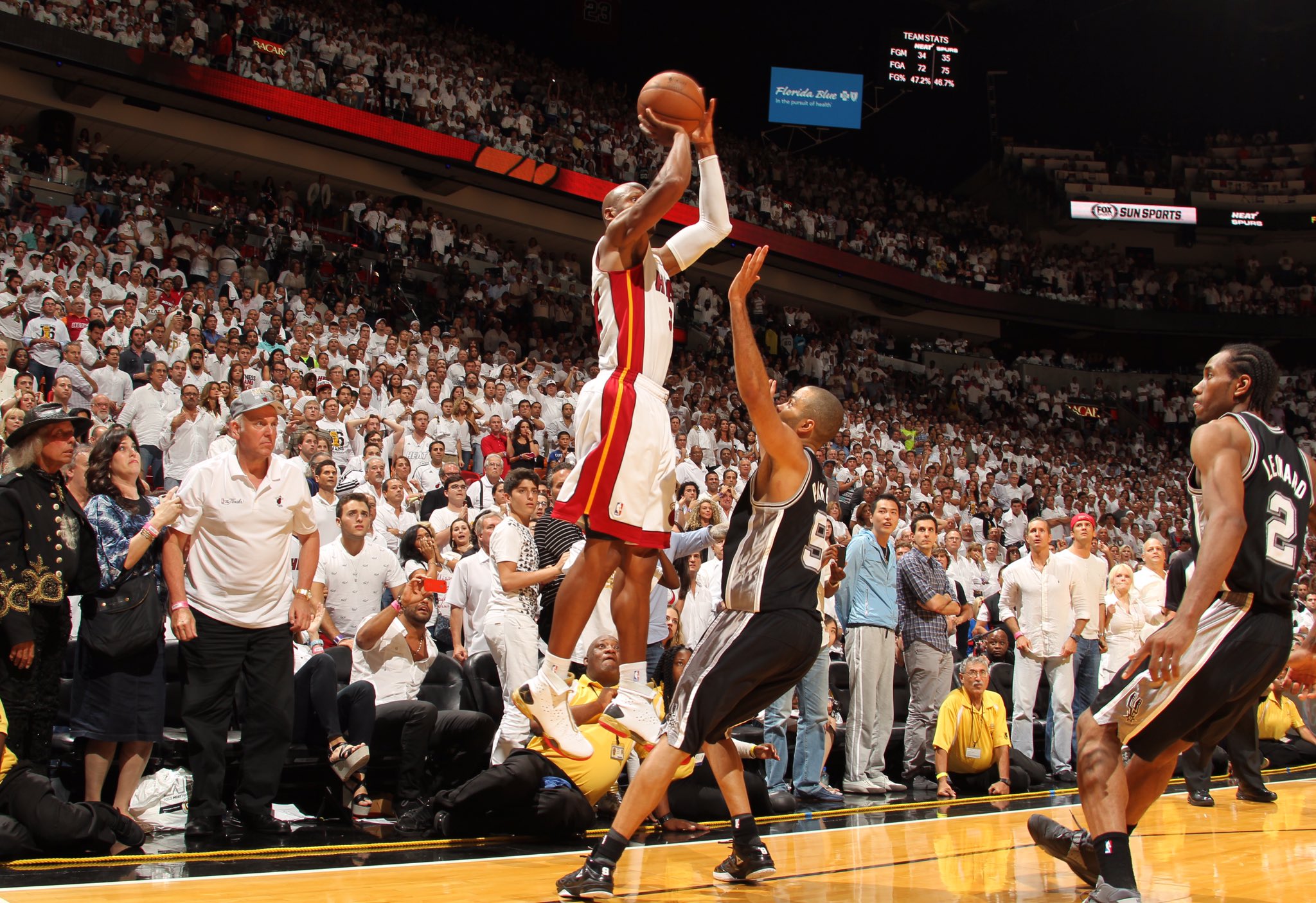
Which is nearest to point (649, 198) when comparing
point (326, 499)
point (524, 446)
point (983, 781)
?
point (326, 499)

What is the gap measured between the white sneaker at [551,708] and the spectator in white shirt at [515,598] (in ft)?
5.69

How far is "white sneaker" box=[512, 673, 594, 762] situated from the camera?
4.09 metres

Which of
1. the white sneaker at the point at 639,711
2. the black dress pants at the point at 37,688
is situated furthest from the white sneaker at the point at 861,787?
the black dress pants at the point at 37,688

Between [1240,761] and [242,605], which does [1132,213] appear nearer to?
[1240,761]

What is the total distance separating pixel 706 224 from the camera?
4.41 m

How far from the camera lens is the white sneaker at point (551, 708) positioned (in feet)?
13.4

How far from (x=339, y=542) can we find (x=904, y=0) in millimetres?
25935

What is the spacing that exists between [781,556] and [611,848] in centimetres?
122

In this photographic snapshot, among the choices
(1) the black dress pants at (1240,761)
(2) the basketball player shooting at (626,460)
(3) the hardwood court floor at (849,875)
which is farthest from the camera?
(1) the black dress pants at (1240,761)

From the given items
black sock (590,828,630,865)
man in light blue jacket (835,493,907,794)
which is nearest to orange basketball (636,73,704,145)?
black sock (590,828,630,865)

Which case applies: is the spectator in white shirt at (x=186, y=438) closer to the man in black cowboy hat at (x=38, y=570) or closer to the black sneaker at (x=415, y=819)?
the man in black cowboy hat at (x=38, y=570)

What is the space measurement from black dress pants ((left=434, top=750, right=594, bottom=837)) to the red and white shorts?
1.60 metres

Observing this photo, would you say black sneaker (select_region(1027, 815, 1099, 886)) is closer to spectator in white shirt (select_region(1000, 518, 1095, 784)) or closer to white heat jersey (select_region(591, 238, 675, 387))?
white heat jersey (select_region(591, 238, 675, 387))

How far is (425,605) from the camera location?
19.8ft
